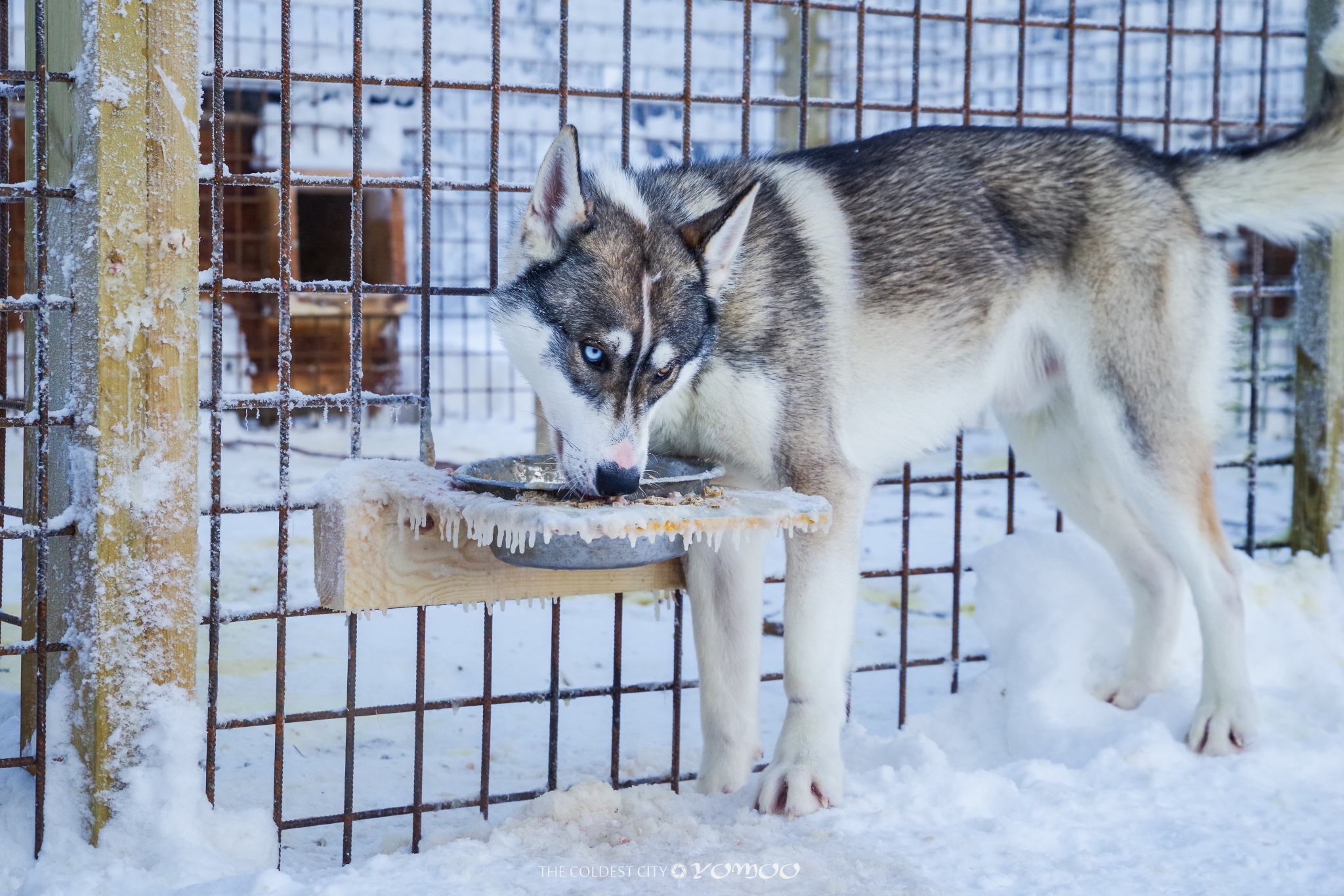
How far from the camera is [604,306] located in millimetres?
2279

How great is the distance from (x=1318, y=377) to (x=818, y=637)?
Answer: 226cm

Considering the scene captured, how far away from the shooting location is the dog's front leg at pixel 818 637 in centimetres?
253

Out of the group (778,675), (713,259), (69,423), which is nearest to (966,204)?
(713,259)

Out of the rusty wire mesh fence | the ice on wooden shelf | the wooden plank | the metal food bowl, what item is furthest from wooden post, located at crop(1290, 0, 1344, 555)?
the wooden plank

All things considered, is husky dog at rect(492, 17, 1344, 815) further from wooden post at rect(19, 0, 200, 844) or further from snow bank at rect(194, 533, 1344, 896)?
wooden post at rect(19, 0, 200, 844)

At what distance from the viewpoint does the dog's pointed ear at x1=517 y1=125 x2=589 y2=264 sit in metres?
2.29

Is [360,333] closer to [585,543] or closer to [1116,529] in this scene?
[585,543]

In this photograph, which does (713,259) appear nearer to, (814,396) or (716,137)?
(814,396)

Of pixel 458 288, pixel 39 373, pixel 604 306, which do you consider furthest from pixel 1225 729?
pixel 39 373

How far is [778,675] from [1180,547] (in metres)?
1.08

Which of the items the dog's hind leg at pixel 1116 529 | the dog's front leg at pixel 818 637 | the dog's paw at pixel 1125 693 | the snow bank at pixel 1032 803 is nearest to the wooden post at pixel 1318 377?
the snow bank at pixel 1032 803

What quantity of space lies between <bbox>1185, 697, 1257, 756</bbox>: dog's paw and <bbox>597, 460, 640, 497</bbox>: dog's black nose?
1.70 metres

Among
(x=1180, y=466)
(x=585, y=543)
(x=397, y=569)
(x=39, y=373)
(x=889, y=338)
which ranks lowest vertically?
(x=397, y=569)

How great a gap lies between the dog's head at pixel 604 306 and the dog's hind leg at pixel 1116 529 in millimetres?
1278
